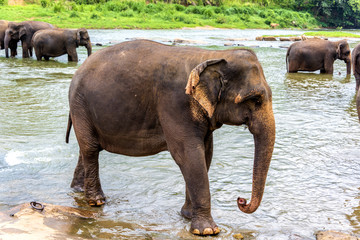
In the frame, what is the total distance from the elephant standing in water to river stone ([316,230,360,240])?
26.5 inches

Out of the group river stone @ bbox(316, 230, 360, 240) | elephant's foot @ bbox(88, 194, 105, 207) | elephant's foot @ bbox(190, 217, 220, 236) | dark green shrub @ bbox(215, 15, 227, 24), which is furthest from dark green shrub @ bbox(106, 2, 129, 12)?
river stone @ bbox(316, 230, 360, 240)

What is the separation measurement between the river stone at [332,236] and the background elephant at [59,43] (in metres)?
14.6

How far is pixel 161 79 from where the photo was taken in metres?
4.19

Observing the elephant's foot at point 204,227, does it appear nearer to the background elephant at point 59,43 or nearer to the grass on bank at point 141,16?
the background elephant at point 59,43

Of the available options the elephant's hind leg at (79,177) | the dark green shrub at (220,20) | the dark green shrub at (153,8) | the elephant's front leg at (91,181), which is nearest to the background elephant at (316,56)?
the elephant's hind leg at (79,177)

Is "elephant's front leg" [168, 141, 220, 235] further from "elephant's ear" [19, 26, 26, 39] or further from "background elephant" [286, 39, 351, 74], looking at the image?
"elephant's ear" [19, 26, 26, 39]

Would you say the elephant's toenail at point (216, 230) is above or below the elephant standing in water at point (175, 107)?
below

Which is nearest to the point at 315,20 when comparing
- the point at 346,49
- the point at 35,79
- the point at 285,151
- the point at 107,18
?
the point at 107,18

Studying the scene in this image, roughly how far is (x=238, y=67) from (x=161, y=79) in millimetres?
656

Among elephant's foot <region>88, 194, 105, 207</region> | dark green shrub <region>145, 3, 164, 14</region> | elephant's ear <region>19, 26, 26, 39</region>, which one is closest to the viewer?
elephant's foot <region>88, 194, 105, 207</region>

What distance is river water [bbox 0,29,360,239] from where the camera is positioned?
4.39 m

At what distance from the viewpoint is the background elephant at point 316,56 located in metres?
15.5

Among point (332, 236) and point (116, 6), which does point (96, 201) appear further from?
point (116, 6)

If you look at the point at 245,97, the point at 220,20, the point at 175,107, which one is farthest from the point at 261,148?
the point at 220,20
